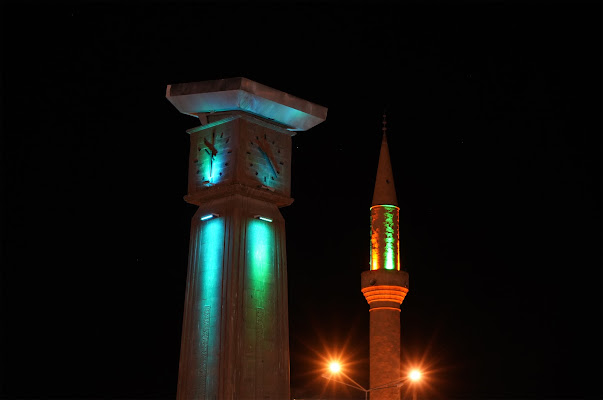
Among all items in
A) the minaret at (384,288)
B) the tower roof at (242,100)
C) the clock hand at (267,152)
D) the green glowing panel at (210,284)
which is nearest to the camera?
the green glowing panel at (210,284)

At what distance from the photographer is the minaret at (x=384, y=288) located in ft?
111

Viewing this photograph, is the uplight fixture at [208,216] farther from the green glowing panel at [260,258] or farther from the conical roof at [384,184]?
the conical roof at [384,184]

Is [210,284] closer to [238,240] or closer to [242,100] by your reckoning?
[238,240]

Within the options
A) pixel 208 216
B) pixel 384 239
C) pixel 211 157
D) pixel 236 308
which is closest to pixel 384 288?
pixel 384 239

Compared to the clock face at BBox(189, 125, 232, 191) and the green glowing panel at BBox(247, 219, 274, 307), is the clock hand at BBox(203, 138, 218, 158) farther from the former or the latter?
the green glowing panel at BBox(247, 219, 274, 307)

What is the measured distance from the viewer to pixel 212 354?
18.0 m

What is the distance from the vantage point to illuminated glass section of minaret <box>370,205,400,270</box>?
35213mm

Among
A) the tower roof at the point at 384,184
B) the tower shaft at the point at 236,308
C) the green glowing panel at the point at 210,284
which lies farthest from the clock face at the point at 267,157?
the tower roof at the point at 384,184

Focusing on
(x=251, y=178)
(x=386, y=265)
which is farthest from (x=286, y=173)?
(x=386, y=265)

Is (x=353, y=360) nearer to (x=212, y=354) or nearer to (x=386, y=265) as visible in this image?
(x=386, y=265)

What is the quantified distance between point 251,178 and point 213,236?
4.43ft

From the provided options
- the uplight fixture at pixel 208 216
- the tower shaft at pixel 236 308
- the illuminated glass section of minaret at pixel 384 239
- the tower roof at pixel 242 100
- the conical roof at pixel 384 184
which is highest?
the conical roof at pixel 384 184

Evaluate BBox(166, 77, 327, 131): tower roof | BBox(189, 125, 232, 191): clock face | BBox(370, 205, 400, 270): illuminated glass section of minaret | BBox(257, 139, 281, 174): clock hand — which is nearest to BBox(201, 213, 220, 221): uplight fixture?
BBox(189, 125, 232, 191): clock face

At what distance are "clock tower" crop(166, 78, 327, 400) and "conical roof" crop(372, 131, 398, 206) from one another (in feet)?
53.0
